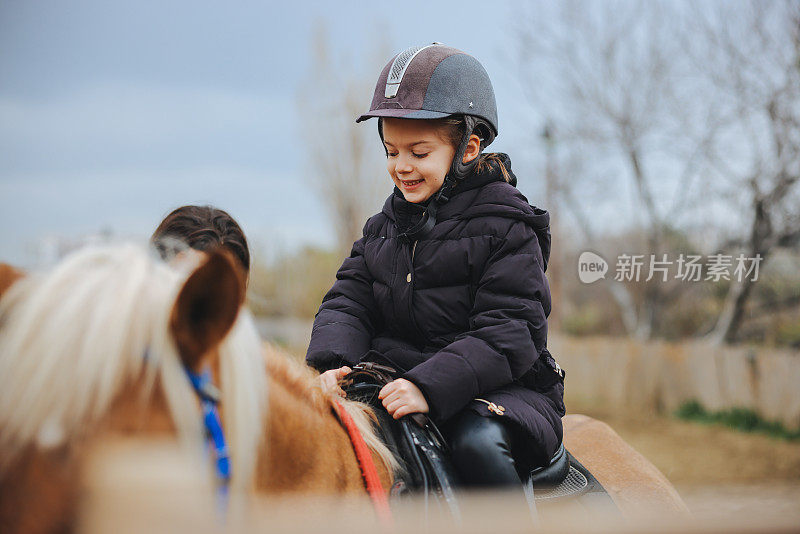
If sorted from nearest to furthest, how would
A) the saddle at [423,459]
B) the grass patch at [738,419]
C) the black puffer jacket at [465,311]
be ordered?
the saddle at [423,459] < the black puffer jacket at [465,311] < the grass patch at [738,419]

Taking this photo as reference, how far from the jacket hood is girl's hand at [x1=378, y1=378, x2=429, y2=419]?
658 millimetres

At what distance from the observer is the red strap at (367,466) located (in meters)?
1.37

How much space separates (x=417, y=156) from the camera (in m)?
2.17

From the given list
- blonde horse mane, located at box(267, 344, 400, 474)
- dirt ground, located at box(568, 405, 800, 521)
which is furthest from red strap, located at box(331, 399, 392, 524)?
dirt ground, located at box(568, 405, 800, 521)

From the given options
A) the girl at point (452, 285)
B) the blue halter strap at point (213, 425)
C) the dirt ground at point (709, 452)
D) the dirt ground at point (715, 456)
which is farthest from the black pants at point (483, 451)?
the dirt ground at point (709, 452)

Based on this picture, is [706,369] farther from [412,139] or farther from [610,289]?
[412,139]

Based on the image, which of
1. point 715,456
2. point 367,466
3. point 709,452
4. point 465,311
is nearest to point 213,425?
point 367,466

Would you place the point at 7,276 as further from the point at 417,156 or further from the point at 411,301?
the point at 417,156

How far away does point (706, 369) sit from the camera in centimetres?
973

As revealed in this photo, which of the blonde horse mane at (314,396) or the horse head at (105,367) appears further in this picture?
the blonde horse mane at (314,396)

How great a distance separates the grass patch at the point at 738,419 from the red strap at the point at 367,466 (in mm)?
8760

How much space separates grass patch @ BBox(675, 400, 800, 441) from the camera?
28.0 feet

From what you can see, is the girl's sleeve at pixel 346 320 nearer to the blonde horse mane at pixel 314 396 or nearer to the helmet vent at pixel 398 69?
the blonde horse mane at pixel 314 396

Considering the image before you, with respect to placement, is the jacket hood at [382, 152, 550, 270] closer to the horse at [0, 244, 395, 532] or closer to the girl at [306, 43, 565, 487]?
the girl at [306, 43, 565, 487]
